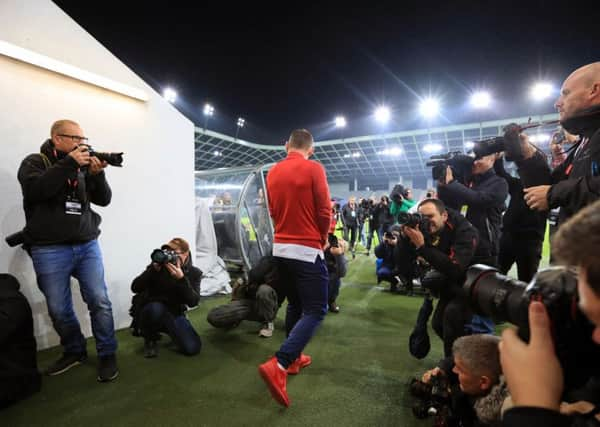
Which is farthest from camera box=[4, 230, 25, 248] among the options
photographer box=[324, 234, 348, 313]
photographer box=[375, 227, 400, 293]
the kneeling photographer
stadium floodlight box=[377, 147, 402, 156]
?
stadium floodlight box=[377, 147, 402, 156]

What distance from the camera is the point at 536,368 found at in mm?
568

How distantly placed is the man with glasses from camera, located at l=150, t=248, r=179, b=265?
42 cm

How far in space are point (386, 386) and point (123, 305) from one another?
105 inches

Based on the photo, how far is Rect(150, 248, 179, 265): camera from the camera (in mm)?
2352

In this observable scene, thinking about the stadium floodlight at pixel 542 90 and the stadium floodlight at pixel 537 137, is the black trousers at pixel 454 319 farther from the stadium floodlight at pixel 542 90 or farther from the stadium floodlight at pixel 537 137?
the stadium floodlight at pixel 542 90

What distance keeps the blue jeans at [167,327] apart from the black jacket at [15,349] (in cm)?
73

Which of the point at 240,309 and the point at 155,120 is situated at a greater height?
the point at 155,120

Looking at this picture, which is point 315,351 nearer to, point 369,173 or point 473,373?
point 473,373

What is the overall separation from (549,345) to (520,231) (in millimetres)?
2573

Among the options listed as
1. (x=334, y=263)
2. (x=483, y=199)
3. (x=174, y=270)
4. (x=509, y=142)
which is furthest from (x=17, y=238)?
(x=483, y=199)

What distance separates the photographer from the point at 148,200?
11.1ft

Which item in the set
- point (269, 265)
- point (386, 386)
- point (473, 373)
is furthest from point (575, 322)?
point (269, 265)

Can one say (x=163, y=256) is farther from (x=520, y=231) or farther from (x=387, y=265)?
(x=387, y=265)

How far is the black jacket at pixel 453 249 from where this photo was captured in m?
1.80
